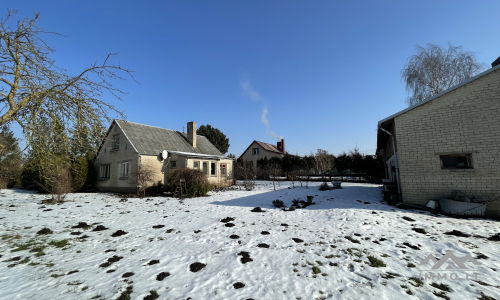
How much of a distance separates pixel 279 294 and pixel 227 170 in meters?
19.0

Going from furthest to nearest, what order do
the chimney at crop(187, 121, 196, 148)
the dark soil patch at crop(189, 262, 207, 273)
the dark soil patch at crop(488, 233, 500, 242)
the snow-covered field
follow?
the chimney at crop(187, 121, 196, 148)
the dark soil patch at crop(488, 233, 500, 242)
the dark soil patch at crop(189, 262, 207, 273)
the snow-covered field

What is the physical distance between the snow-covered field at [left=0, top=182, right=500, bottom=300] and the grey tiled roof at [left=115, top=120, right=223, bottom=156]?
956 cm

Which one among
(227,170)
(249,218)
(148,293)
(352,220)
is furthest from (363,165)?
(148,293)

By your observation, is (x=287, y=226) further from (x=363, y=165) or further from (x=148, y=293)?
(x=363, y=165)

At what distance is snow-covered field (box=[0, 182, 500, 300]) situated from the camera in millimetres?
3490

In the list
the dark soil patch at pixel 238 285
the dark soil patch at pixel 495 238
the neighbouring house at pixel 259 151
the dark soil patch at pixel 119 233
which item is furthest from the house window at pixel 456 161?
the neighbouring house at pixel 259 151

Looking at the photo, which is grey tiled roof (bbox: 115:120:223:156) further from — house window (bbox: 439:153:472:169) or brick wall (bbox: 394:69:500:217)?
house window (bbox: 439:153:472:169)

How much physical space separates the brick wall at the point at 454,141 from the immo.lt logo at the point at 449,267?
4.82 m

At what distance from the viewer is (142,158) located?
16.5 metres

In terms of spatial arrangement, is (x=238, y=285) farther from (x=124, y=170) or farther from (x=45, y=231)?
(x=124, y=170)

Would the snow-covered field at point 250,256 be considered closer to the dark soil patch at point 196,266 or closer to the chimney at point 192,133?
the dark soil patch at point 196,266

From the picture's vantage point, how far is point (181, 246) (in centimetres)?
552

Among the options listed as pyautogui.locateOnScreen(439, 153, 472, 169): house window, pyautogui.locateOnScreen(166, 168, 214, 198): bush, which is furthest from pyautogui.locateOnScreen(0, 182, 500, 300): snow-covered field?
pyautogui.locateOnScreen(166, 168, 214, 198): bush

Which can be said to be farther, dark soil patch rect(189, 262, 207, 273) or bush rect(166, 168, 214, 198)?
bush rect(166, 168, 214, 198)
